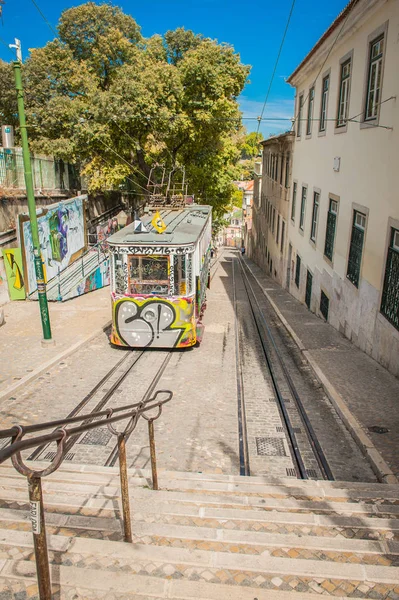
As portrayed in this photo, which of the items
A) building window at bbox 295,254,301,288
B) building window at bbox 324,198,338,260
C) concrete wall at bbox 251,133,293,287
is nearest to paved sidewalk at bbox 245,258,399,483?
building window at bbox 324,198,338,260

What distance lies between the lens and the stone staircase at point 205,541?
9.90 feet

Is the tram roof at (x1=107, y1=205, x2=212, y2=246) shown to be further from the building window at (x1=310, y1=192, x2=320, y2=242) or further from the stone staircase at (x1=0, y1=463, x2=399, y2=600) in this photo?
the stone staircase at (x1=0, y1=463, x2=399, y2=600)

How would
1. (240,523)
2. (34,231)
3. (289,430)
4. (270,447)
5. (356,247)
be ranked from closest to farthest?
1. (240,523)
2. (270,447)
3. (289,430)
4. (34,231)
5. (356,247)

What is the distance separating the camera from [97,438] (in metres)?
7.05

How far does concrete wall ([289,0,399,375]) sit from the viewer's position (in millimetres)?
9719

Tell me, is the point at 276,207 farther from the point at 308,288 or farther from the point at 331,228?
the point at 331,228

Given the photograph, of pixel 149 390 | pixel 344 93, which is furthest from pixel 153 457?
pixel 344 93

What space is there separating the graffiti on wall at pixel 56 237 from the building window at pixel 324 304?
10578mm

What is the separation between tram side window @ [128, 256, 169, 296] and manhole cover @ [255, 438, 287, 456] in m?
4.58

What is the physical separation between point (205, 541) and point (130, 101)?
77.2ft

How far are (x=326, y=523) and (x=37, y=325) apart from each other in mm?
11167

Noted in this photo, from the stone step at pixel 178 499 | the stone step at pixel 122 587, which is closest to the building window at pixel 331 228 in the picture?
the stone step at pixel 178 499

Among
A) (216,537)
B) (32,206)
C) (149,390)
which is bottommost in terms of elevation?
(149,390)

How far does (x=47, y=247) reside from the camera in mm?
18484
